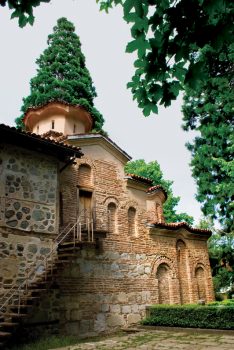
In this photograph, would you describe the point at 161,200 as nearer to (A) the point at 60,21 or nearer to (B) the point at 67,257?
(B) the point at 67,257

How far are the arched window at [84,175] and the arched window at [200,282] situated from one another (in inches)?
308

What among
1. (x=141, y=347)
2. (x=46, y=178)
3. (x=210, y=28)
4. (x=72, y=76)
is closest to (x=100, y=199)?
(x=46, y=178)

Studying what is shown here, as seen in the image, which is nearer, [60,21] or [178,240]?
[178,240]

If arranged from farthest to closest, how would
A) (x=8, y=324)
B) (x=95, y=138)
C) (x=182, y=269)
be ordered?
(x=182, y=269) → (x=95, y=138) → (x=8, y=324)

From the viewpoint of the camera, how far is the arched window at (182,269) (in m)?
16.2

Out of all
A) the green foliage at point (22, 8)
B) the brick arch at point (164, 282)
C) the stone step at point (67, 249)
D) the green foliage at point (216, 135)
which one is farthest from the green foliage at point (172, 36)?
the brick arch at point (164, 282)

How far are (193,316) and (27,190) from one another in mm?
7581

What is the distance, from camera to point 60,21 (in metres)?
27.7

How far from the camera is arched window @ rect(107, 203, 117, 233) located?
14177mm

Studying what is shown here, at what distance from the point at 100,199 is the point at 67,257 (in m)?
3.63

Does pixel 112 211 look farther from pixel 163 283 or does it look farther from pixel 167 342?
pixel 167 342

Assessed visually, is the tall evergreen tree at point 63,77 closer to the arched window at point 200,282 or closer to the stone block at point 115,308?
the arched window at point 200,282

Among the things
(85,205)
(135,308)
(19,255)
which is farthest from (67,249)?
(135,308)

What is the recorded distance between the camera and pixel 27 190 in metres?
10.9
